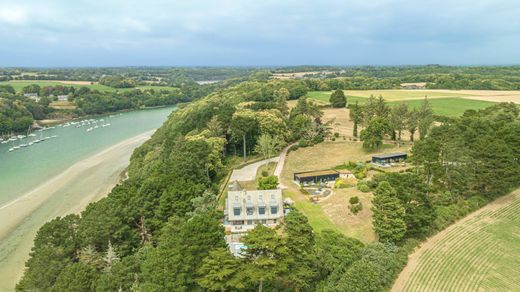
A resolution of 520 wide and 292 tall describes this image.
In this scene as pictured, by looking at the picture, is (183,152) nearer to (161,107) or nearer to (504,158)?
(504,158)

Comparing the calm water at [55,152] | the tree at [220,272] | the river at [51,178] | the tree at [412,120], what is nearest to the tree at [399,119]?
the tree at [412,120]

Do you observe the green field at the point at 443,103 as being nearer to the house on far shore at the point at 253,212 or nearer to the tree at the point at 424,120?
the tree at the point at 424,120

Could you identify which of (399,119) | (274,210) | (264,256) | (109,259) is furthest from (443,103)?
(109,259)

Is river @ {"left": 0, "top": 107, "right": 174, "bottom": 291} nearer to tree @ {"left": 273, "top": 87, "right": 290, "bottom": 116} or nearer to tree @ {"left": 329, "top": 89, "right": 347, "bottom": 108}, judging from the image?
tree @ {"left": 273, "top": 87, "right": 290, "bottom": 116}

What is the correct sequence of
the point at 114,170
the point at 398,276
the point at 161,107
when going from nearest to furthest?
1. the point at 398,276
2. the point at 114,170
3. the point at 161,107

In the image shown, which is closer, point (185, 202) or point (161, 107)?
point (185, 202)

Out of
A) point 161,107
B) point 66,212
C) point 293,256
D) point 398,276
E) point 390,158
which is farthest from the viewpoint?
point 161,107

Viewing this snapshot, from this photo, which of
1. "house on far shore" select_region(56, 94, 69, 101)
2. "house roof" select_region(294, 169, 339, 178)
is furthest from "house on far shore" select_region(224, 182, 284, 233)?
"house on far shore" select_region(56, 94, 69, 101)

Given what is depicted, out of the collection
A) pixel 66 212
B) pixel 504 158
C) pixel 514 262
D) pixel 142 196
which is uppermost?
pixel 504 158

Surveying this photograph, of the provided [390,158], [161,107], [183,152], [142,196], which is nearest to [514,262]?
[390,158]
